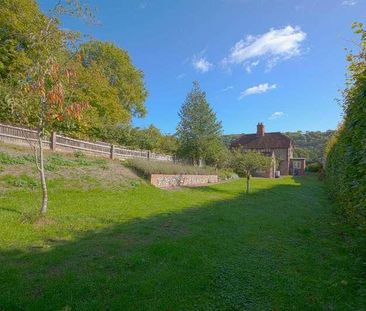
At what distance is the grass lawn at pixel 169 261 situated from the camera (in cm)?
397

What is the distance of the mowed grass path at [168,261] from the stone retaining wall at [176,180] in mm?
8535

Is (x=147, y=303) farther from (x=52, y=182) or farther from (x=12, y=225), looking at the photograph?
(x=52, y=182)

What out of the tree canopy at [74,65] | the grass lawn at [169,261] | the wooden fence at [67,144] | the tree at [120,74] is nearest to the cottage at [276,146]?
the tree at [120,74]

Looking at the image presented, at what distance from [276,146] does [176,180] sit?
3954cm

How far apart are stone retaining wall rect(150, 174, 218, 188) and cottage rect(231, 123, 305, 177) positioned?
98.4ft

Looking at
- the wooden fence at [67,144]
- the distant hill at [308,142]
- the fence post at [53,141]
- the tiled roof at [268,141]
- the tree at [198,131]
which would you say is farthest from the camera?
the distant hill at [308,142]

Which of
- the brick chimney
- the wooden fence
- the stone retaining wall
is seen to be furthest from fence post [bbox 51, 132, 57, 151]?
the brick chimney

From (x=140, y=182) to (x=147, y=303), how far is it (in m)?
13.0

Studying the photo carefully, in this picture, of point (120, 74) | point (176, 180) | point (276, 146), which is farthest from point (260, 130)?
point (176, 180)

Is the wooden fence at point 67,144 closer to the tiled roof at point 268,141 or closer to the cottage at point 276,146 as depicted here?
the cottage at point 276,146

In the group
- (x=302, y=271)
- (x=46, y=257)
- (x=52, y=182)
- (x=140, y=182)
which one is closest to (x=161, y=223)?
(x=46, y=257)

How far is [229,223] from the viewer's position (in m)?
8.84

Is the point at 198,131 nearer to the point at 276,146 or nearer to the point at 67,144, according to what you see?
the point at 67,144

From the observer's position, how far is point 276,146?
5606cm
